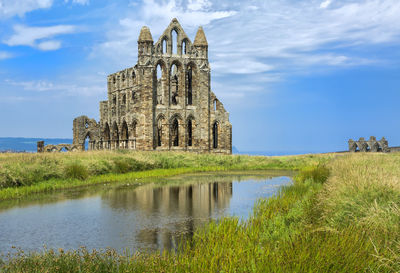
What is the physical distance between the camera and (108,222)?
1298 centimetres

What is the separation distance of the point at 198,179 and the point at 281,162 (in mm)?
15407

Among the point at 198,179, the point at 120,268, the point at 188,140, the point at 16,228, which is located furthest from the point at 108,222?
the point at 188,140

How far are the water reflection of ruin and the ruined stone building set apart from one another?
93.6 feet

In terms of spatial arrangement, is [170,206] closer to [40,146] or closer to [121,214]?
[121,214]

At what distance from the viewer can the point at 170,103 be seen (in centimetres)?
5325

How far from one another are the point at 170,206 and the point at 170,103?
37.7 meters

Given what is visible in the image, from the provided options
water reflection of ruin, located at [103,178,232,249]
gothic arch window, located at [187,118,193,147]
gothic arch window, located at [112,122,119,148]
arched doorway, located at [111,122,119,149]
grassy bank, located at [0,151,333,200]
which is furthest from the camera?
gothic arch window, located at [112,122,119,148]

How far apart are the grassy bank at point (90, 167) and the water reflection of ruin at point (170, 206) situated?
394 centimetres

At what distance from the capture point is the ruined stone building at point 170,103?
169 feet

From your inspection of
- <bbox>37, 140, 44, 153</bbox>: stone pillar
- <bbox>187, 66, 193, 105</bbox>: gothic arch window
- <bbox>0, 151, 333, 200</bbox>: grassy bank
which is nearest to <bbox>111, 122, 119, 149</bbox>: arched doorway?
<bbox>37, 140, 44, 153</bbox>: stone pillar

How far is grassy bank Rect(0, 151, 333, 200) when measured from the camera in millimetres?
20969

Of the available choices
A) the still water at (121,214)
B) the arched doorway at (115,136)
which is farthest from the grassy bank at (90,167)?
the arched doorway at (115,136)

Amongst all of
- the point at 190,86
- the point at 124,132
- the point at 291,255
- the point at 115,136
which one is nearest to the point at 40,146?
the point at 115,136

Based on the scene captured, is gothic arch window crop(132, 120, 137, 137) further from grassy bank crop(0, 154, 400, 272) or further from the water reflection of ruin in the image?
grassy bank crop(0, 154, 400, 272)
